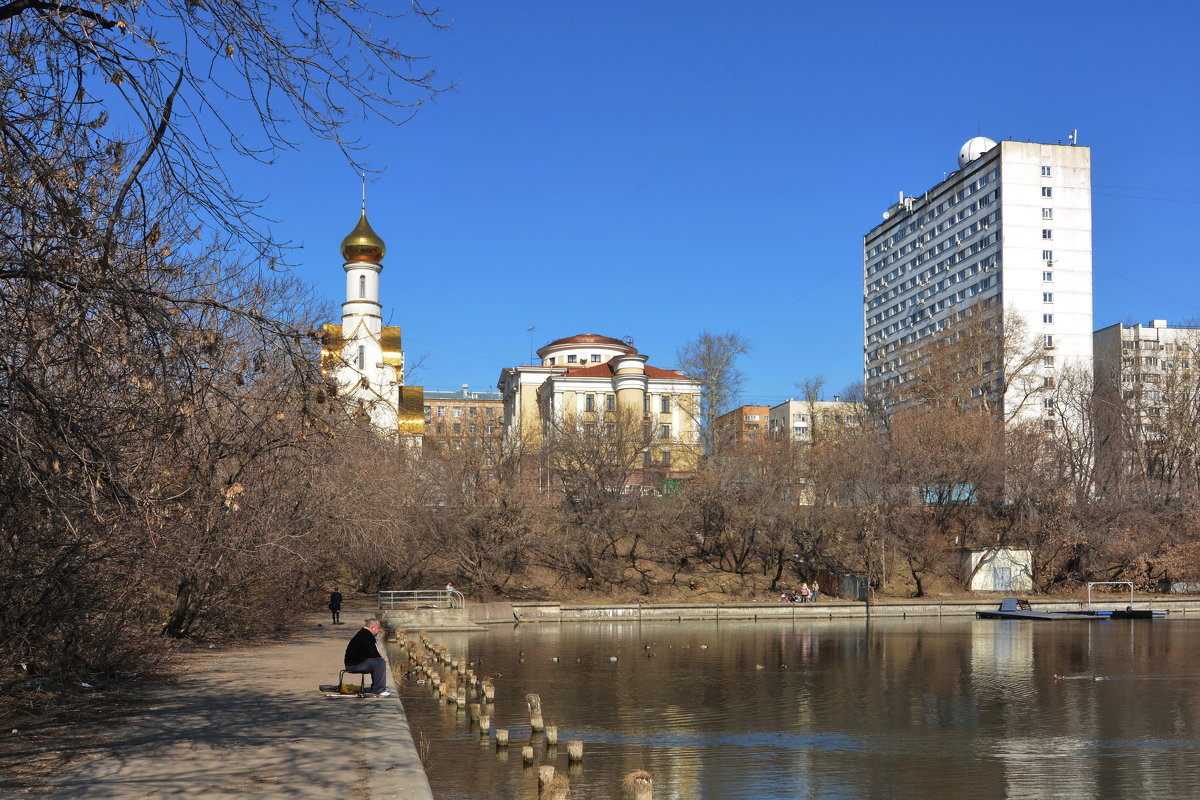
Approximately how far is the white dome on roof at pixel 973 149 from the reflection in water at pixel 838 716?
240 ft

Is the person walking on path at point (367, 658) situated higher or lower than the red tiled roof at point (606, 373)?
lower

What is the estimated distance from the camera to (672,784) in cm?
1580

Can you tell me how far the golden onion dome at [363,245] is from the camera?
211 feet

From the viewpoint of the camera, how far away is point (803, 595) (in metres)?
47.9

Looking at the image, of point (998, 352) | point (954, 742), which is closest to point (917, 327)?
point (998, 352)

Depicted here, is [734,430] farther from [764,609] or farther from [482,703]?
[482,703]

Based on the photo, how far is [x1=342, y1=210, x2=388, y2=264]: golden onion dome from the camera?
211 feet

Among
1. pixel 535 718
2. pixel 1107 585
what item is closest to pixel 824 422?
pixel 1107 585

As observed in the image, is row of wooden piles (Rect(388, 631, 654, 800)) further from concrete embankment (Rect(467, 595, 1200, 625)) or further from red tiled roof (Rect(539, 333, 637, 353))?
red tiled roof (Rect(539, 333, 637, 353))

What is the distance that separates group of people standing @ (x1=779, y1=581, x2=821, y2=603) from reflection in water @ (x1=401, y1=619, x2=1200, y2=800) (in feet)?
31.3

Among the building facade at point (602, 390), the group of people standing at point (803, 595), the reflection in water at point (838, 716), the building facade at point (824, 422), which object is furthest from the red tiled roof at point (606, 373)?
the reflection in water at point (838, 716)

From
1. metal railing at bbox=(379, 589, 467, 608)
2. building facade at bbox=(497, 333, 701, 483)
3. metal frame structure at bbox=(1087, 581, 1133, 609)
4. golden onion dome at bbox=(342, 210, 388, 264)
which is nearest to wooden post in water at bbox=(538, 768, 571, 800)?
metal railing at bbox=(379, 589, 467, 608)

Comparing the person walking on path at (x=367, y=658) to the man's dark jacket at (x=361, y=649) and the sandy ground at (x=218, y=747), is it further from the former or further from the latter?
the sandy ground at (x=218, y=747)

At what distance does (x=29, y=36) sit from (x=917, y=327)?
109 meters
